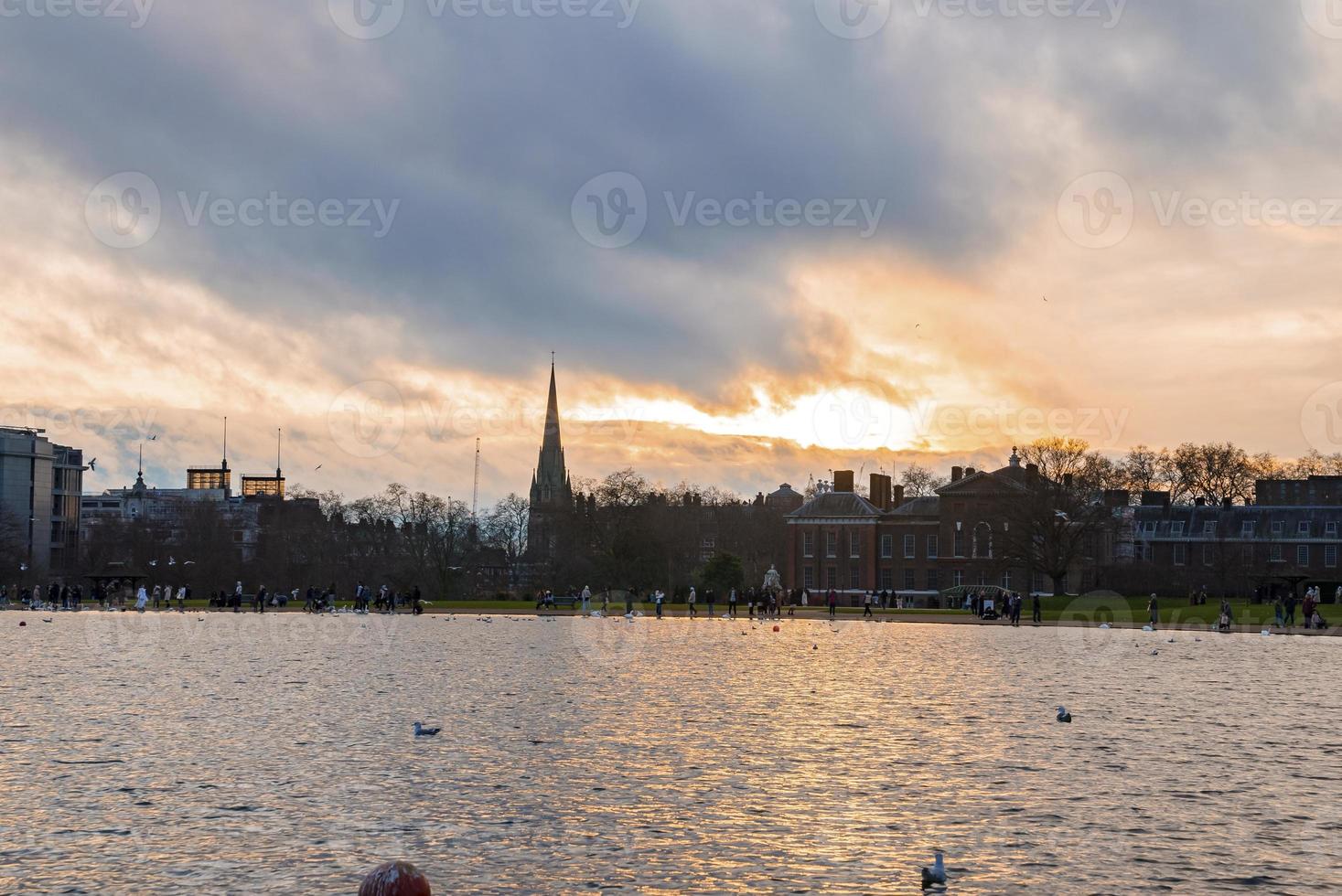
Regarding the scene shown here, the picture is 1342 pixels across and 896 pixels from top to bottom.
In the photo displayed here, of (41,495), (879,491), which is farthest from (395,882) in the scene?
(41,495)

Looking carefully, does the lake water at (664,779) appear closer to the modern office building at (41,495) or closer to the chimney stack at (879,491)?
the chimney stack at (879,491)

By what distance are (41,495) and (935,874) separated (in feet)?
603

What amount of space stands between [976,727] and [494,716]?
9396 millimetres

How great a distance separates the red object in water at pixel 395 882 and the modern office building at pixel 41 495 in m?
159

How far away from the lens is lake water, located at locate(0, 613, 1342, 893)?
15.4m

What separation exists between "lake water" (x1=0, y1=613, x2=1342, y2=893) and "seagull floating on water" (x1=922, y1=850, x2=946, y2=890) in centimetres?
28

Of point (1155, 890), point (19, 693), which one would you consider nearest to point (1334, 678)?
point (1155, 890)

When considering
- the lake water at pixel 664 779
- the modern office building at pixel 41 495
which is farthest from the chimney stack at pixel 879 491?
the lake water at pixel 664 779

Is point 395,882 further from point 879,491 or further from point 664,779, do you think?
point 879,491

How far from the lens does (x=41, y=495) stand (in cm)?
18025

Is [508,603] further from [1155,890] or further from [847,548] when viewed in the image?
[1155,890]

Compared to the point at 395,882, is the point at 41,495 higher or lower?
higher

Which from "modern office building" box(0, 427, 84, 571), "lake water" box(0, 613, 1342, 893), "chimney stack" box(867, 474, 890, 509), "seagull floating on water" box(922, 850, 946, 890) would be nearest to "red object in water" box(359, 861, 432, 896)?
"lake water" box(0, 613, 1342, 893)

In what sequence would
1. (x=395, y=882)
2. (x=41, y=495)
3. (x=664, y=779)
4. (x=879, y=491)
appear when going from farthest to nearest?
(x=41, y=495), (x=879, y=491), (x=664, y=779), (x=395, y=882)
